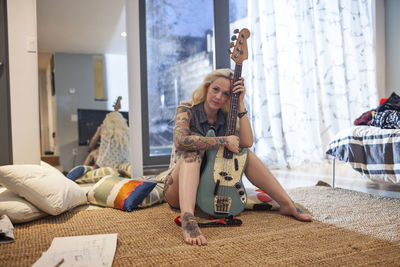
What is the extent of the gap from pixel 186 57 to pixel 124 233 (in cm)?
224

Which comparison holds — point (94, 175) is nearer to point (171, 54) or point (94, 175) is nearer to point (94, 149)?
point (94, 149)

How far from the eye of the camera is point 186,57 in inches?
131

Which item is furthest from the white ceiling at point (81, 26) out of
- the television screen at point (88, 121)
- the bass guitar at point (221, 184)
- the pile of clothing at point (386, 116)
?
the pile of clothing at point (386, 116)

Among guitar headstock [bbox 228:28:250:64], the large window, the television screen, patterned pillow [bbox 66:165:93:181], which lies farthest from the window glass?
guitar headstock [bbox 228:28:250:64]

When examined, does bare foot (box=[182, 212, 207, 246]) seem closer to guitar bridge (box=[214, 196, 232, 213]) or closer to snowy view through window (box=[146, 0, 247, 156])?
guitar bridge (box=[214, 196, 232, 213])

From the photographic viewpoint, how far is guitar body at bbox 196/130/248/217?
1590mm

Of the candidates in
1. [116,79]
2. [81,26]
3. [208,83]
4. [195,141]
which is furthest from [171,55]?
[195,141]

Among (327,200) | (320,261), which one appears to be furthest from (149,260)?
(327,200)

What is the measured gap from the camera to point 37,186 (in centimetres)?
162

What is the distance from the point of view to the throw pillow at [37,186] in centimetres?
161

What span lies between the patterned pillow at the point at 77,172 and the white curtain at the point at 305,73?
1.93m

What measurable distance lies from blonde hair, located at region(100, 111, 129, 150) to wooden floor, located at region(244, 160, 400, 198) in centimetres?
119

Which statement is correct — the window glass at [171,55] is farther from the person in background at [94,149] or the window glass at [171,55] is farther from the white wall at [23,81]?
the white wall at [23,81]

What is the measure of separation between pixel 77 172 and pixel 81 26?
4.20ft
